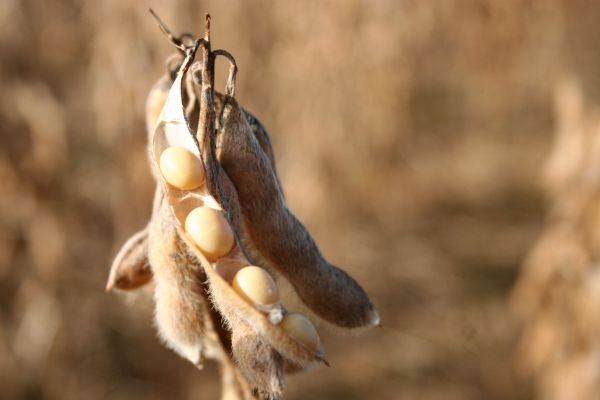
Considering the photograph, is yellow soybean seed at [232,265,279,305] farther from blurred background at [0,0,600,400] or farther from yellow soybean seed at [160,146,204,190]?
blurred background at [0,0,600,400]

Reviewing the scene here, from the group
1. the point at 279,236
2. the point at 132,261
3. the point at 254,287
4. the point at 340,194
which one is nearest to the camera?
the point at 254,287

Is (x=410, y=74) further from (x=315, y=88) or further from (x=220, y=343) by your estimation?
(x=220, y=343)

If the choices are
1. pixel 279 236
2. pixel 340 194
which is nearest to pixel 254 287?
pixel 279 236

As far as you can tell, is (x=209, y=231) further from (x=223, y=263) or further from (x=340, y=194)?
(x=340, y=194)

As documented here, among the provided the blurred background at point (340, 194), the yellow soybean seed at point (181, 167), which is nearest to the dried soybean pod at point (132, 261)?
the blurred background at point (340, 194)

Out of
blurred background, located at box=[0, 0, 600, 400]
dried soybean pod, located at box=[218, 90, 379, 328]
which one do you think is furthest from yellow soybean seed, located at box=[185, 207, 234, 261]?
blurred background, located at box=[0, 0, 600, 400]

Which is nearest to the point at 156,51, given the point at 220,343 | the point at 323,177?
the point at 323,177
